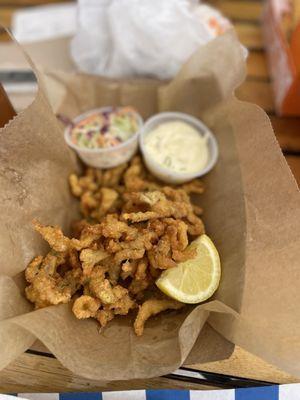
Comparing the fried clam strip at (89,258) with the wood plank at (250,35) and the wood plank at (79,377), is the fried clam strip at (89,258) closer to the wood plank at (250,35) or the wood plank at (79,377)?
the wood plank at (79,377)

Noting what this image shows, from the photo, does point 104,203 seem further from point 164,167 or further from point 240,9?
point 240,9

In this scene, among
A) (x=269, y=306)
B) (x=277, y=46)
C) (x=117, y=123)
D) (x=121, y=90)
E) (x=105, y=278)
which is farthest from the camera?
(x=277, y=46)

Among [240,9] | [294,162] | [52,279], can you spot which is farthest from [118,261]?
[240,9]

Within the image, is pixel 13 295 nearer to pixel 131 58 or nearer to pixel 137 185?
pixel 137 185

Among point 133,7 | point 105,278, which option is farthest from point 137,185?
point 133,7

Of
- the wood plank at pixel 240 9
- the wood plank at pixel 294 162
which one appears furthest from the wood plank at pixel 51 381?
the wood plank at pixel 240 9

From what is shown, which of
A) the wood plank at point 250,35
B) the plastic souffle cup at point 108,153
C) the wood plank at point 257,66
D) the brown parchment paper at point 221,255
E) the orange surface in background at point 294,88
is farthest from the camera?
the wood plank at point 250,35

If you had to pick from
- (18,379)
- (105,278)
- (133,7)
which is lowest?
(18,379)

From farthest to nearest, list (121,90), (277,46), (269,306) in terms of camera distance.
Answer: (277,46), (121,90), (269,306)
